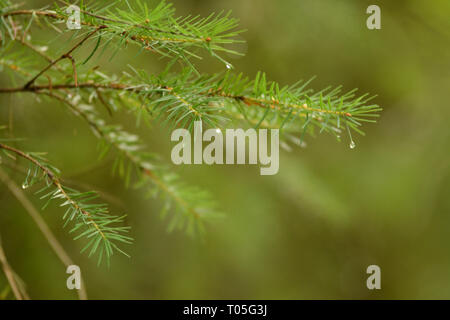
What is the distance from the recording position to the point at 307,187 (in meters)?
2.06

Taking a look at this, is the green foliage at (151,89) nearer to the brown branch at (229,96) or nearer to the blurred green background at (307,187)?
the brown branch at (229,96)

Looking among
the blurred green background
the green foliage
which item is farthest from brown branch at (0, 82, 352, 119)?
the blurred green background

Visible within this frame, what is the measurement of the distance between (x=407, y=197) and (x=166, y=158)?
1374 millimetres

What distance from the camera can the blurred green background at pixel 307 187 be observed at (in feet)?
6.89

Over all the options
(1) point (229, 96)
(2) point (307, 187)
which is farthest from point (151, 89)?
(2) point (307, 187)

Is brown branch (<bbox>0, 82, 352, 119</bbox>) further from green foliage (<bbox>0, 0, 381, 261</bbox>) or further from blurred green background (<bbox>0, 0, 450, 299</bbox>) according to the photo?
blurred green background (<bbox>0, 0, 450, 299</bbox>)

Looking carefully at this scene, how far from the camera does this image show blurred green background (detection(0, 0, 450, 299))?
6.89ft

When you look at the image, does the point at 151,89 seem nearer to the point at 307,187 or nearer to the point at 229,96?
the point at 229,96

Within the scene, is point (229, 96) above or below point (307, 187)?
below

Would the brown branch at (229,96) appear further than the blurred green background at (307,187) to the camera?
No

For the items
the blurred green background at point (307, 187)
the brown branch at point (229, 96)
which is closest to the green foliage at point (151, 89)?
the brown branch at point (229, 96)

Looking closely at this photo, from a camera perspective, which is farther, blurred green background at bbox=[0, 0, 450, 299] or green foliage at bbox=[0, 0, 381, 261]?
blurred green background at bbox=[0, 0, 450, 299]

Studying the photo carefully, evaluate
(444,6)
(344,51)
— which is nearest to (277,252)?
(344,51)
